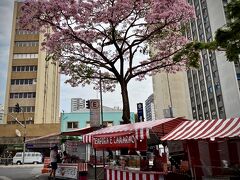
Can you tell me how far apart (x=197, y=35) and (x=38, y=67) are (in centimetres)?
3479

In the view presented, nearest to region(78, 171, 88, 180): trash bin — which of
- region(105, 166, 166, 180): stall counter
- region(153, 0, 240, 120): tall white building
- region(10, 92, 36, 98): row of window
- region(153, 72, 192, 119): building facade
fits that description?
region(105, 166, 166, 180): stall counter

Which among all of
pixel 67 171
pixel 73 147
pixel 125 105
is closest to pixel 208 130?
pixel 125 105

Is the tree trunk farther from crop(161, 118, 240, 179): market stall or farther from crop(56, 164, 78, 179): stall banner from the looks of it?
crop(161, 118, 240, 179): market stall

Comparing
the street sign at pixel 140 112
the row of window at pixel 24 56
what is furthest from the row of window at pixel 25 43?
the street sign at pixel 140 112

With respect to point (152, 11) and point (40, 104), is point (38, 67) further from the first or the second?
point (152, 11)

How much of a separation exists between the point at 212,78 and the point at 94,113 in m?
44.6

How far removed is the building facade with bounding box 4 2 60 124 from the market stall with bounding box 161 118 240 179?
48.0 metres

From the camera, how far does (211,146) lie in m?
11.0

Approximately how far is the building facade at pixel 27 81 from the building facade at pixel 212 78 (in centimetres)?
3045

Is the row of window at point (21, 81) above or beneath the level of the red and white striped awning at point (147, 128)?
Result: above

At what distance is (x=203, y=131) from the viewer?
30.8 feet

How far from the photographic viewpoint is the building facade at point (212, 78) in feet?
167

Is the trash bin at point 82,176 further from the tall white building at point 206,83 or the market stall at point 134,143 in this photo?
the tall white building at point 206,83

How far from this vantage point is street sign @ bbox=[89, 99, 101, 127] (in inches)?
744
